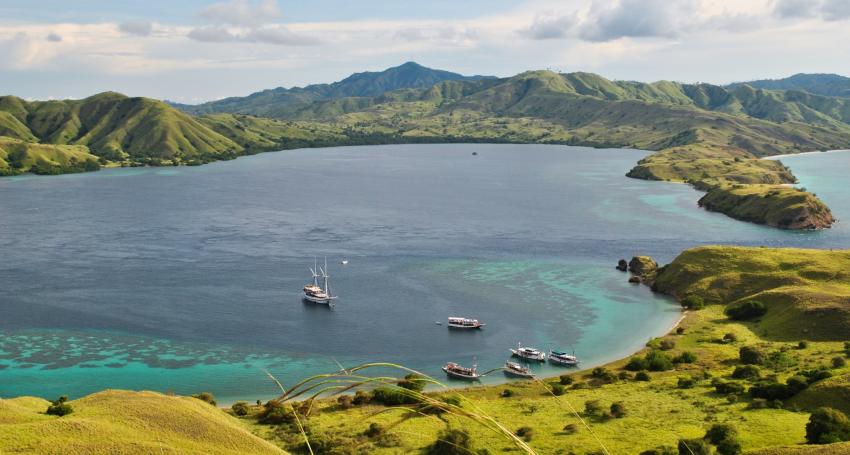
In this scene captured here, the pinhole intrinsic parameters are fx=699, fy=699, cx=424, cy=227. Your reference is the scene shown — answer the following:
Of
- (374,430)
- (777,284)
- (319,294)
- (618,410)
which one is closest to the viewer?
(374,430)

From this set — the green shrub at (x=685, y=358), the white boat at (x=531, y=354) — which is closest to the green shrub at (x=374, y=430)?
the white boat at (x=531, y=354)

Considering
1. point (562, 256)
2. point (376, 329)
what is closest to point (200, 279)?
point (376, 329)

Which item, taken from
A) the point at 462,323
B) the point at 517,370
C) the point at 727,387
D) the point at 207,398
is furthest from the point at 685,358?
the point at 207,398

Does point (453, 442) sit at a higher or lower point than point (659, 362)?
higher

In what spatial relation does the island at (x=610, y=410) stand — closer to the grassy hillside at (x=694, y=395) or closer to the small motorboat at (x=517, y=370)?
the grassy hillside at (x=694, y=395)

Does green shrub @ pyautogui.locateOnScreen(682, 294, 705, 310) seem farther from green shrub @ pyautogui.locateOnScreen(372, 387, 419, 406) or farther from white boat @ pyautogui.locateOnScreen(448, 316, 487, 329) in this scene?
green shrub @ pyautogui.locateOnScreen(372, 387, 419, 406)

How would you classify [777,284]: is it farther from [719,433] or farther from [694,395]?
[719,433]

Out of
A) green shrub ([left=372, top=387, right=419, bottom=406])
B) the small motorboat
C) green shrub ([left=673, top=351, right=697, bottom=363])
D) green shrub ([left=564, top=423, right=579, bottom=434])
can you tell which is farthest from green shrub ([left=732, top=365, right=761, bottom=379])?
green shrub ([left=372, top=387, right=419, bottom=406])

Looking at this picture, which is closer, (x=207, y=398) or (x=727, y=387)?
(x=727, y=387)
